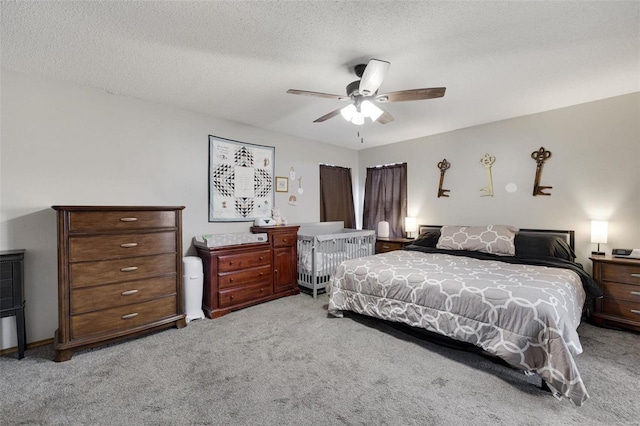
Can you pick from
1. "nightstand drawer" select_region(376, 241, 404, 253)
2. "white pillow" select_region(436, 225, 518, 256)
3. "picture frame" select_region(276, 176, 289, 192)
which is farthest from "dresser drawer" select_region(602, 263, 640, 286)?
"picture frame" select_region(276, 176, 289, 192)

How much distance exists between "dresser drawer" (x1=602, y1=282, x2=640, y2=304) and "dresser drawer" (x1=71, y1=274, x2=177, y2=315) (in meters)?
4.32

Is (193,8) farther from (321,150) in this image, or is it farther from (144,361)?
(321,150)

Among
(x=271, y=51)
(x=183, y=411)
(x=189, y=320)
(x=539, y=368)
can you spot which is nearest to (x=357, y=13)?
(x=271, y=51)

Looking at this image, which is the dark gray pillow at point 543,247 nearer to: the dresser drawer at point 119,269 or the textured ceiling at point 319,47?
the textured ceiling at point 319,47

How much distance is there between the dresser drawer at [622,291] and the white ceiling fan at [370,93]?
2.62m

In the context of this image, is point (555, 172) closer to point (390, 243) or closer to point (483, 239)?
point (483, 239)

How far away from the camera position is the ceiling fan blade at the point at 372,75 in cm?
190

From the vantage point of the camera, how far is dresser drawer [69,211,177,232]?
2.26 m

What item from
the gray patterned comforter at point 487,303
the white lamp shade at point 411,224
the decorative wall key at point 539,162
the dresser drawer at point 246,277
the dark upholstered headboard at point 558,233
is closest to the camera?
the gray patterned comforter at point 487,303

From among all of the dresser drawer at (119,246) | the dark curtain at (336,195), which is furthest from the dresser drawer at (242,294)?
the dark curtain at (336,195)

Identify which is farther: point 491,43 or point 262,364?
point 262,364

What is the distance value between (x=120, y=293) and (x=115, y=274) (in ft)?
0.58

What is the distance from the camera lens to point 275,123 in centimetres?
384

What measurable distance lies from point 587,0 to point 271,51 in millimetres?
1975
